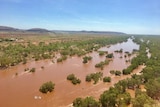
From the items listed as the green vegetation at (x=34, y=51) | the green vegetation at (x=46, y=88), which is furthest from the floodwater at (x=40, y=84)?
the green vegetation at (x=34, y=51)

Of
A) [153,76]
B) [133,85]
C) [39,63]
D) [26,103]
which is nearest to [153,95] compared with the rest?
[133,85]

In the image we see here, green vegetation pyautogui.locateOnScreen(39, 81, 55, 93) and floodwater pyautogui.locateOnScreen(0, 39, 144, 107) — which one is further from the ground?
green vegetation pyautogui.locateOnScreen(39, 81, 55, 93)

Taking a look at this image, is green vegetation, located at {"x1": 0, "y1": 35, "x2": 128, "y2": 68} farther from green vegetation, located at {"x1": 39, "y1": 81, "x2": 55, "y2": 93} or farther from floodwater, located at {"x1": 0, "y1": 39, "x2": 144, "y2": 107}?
green vegetation, located at {"x1": 39, "y1": 81, "x2": 55, "y2": 93}

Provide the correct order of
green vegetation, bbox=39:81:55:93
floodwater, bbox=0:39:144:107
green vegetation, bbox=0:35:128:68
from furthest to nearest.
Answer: green vegetation, bbox=0:35:128:68 → green vegetation, bbox=39:81:55:93 → floodwater, bbox=0:39:144:107

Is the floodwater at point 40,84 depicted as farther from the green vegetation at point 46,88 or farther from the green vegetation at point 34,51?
the green vegetation at point 34,51

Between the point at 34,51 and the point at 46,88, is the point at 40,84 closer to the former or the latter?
the point at 46,88

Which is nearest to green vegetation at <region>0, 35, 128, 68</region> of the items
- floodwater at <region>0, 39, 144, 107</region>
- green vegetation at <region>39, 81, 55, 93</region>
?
floodwater at <region>0, 39, 144, 107</region>

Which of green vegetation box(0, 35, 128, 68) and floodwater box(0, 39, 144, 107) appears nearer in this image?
floodwater box(0, 39, 144, 107)

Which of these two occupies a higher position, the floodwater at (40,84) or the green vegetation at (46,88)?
the green vegetation at (46,88)

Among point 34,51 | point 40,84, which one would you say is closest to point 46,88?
point 40,84

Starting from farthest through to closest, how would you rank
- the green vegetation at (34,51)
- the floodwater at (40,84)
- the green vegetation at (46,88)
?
the green vegetation at (34,51)
the green vegetation at (46,88)
the floodwater at (40,84)

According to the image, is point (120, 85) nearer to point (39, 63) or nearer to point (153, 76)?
point (153, 76)

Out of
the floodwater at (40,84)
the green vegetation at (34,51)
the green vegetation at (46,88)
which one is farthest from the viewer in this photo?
the green vegetation at (34,51)
